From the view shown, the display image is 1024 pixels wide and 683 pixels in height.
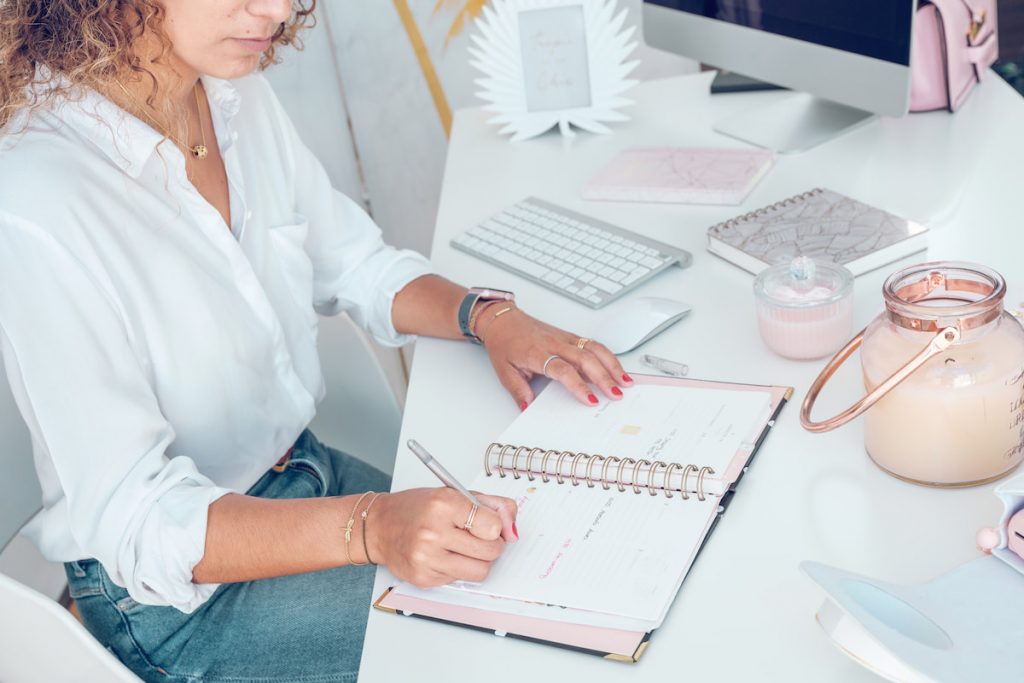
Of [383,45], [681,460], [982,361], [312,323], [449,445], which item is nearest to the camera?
[982,361]

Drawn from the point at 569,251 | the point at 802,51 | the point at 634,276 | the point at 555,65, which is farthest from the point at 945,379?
the point at 555,65

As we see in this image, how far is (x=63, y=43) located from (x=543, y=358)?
0.55m

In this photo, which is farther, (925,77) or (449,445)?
(925,77)

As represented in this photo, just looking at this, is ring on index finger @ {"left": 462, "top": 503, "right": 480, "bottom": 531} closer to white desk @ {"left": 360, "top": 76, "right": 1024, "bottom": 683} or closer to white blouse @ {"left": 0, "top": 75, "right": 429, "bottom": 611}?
white desk @ {"left": 360, "top": 76, "right": 1024, "bottom": 683}

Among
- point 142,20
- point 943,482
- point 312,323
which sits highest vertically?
point 142,20

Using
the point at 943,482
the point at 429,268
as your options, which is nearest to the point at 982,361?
the point at 943,482

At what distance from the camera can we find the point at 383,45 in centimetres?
220

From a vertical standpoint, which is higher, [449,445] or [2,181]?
[2,181]

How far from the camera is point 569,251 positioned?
1.29m

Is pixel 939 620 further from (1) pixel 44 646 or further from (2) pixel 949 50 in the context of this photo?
(2) pixel 949 50

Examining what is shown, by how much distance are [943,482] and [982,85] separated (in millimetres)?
983

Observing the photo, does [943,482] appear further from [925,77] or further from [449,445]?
[925,77]

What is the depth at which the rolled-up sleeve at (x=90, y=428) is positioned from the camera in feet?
2.95

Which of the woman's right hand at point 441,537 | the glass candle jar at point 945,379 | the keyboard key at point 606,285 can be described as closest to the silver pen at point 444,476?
the woman's right hand at point 441,537
